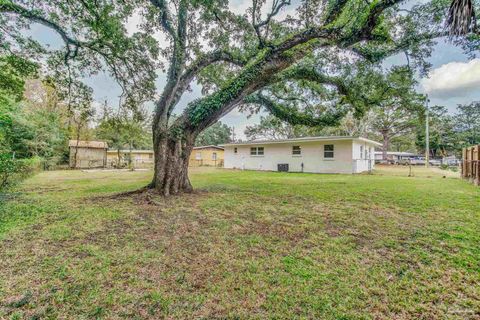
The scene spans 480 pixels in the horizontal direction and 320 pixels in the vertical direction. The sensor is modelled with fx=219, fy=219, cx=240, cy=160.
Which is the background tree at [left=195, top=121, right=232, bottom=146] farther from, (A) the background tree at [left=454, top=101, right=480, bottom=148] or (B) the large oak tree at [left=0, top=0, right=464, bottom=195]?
(A) the background tree at [left=454, top=101, right=480, bottom=148]

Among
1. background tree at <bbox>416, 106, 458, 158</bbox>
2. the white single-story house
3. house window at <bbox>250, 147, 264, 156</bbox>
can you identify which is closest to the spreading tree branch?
the white single-story house

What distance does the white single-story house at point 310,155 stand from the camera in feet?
48.7

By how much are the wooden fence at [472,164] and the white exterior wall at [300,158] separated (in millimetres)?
5329

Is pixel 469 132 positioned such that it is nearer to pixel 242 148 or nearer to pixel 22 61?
pixel 242 148

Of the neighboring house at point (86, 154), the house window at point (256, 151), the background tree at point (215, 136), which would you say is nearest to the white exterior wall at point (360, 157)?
the house window at point (256, 151)

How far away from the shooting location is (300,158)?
658 inches

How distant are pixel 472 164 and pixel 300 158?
9019mm

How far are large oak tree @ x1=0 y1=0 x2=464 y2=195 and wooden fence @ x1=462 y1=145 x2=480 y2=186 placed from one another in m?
5.42

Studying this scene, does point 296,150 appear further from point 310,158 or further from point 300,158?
point 310,158

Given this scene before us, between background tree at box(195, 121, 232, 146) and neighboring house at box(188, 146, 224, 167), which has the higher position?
background tree at box(195, 121, 232, 146)

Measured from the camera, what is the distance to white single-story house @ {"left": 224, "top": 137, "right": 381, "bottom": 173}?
14845mm

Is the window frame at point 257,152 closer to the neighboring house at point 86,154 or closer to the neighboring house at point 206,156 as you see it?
the neighboring house at point 206,156

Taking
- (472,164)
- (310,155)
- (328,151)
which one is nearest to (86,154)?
(310,155)

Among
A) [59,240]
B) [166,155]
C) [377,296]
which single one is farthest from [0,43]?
[377,296]
